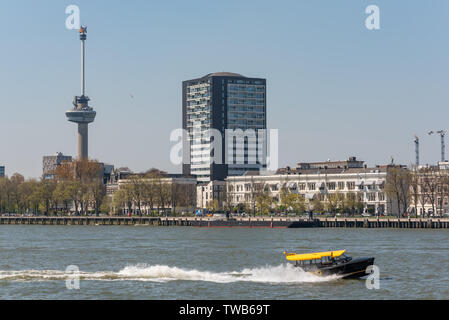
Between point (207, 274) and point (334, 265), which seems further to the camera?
point (207, 274)

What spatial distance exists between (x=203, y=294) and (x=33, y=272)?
18.1 meters

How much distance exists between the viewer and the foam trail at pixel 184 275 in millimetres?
67875

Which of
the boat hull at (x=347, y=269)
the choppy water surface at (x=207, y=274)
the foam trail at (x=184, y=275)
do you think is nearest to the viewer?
the choppy water surface at (x=207, y=274)

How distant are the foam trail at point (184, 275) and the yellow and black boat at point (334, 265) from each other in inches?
17.9

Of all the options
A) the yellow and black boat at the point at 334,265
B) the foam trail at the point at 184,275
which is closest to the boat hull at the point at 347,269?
the yellow and black boat at the point at 334,265

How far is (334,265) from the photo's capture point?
223 ft

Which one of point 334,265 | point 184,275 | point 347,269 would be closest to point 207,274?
point 184,275

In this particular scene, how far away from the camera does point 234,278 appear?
69938 millimetres

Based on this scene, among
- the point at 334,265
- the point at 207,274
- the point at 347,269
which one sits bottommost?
the point at 207,274

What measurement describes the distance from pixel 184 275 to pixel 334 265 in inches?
466

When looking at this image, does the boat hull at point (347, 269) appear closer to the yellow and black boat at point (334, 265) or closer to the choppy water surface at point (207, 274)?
the yellow and black boat at point (334, 265)

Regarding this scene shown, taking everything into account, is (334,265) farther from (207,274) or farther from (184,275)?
(184,275)
